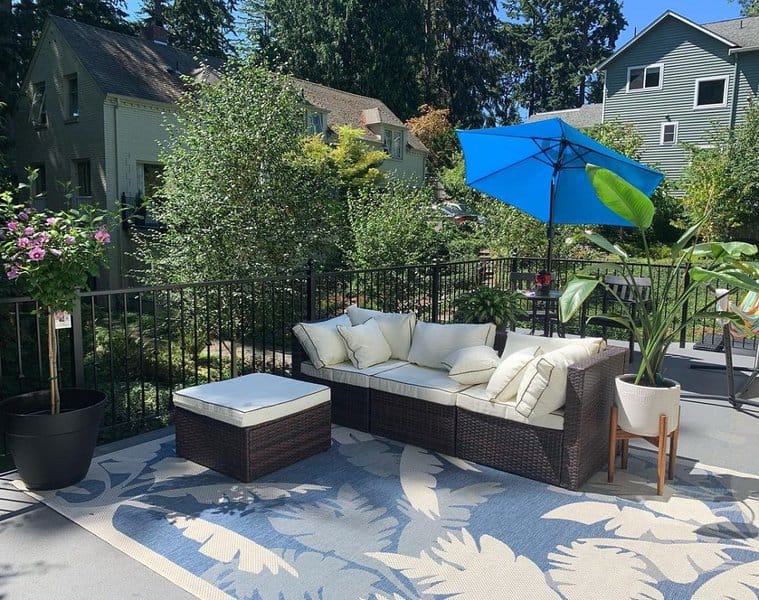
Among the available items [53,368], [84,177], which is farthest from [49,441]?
[84,177]

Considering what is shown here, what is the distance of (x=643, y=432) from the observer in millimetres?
3248

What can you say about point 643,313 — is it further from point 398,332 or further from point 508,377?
point 398,332

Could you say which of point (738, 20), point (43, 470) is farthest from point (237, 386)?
point (738, 20)

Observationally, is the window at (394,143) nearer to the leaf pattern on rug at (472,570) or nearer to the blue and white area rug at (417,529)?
the blue and white area rug at (417,529)

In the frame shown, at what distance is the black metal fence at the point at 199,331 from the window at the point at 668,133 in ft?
35.5

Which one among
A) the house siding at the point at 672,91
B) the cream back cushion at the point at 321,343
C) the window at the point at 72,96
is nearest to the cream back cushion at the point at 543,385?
the cream back cushion at the point at 321,343

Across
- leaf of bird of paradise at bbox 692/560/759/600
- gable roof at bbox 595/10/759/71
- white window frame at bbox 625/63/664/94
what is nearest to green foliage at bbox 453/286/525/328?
leaf of bird of paradise at bbox 692/560/759/600

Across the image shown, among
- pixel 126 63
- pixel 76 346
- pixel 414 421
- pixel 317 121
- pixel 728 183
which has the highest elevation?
pixel 126 63

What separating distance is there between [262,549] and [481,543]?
0.98 metres

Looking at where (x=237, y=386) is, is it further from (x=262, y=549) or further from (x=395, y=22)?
(x=395, y=22)

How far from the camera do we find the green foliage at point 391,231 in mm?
9820

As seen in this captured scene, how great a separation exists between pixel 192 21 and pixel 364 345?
26880mm

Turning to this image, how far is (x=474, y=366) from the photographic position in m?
3.67

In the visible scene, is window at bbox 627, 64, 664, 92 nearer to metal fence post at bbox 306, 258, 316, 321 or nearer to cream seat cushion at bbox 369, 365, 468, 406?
metal fence post at bbox 306, 258, 316, 321
